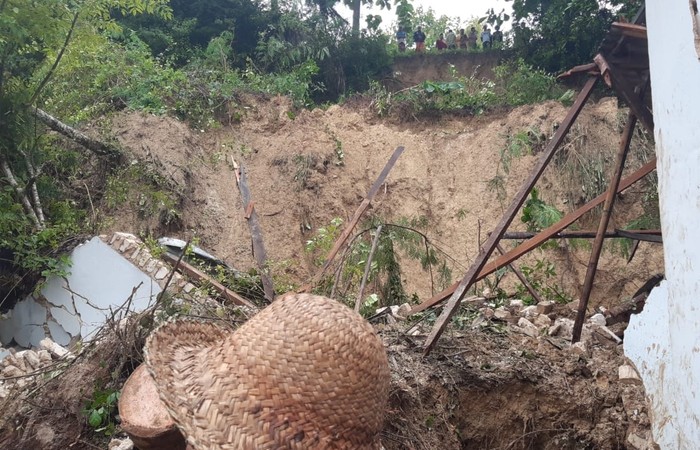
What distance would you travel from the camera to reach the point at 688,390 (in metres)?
3.63

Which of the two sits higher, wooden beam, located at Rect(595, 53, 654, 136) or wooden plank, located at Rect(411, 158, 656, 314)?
wooden beam, located at Rect(595, 53, 654, 136)

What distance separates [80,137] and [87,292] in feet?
10.6

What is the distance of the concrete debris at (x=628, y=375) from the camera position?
195 inches

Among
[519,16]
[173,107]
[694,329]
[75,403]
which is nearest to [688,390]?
[694,329]

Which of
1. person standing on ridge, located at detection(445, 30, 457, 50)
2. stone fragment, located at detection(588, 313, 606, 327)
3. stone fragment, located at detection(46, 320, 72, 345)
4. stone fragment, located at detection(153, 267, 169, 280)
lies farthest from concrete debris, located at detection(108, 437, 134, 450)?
person standing on ridge, located at detection(445, 30, 457, 50)

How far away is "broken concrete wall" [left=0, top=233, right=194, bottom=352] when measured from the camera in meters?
7.84

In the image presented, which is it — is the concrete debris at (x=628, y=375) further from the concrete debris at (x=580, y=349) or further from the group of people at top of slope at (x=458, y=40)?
the group of people at top of slope at (x=458, y=40)

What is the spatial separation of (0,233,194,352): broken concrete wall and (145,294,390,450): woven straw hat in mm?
5056

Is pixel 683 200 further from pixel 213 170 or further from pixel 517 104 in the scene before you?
pixel 517 104

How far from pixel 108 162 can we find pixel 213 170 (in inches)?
92.5

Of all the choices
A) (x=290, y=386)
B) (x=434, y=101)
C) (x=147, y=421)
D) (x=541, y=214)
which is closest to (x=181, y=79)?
(x=434, y=101)

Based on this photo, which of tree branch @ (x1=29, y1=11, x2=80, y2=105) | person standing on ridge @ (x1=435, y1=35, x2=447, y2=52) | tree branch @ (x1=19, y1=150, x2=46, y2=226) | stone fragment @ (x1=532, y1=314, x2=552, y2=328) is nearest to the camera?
stone fragment @ (x1=532, y1=314, x2=552, y2=328)

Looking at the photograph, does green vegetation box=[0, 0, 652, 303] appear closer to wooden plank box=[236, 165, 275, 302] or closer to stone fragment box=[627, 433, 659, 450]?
wooden plank box=[236, 165, 275, 302]

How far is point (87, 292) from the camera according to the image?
8398 mm
